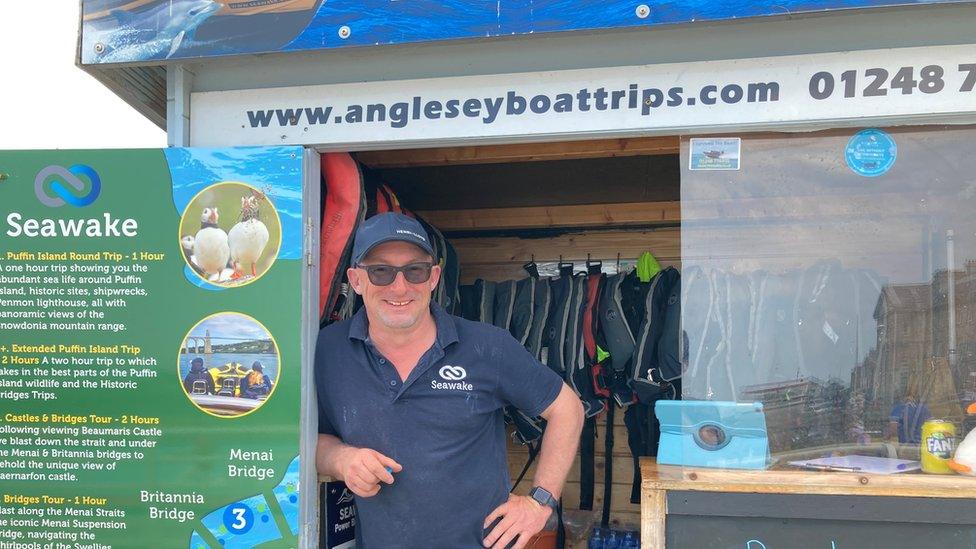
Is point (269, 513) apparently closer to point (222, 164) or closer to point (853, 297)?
point (222, 164)

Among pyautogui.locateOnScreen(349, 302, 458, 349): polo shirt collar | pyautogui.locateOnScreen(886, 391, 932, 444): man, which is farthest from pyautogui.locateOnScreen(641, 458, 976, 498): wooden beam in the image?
pyautogui.locateOnScreen(349, 302, 458, 349): polo shirt collar

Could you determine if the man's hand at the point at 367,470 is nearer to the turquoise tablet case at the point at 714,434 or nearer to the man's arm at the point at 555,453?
the man's arm at the point at 555,453

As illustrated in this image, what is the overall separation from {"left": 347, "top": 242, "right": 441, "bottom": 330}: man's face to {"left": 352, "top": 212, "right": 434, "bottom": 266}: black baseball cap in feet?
0.14

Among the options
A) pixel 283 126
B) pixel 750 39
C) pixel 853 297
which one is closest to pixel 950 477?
pixel 853 297

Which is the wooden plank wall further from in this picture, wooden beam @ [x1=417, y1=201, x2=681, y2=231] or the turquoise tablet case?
the turquoise tablet case

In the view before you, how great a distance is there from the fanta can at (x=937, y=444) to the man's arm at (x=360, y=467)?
1539 mm

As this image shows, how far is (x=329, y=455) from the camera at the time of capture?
104 inches

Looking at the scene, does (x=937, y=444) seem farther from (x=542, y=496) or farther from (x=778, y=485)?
(x=542, y=496)

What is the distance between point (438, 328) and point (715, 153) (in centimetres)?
104

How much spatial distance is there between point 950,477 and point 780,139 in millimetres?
1066

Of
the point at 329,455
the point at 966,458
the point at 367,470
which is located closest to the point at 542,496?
the point at 367,470

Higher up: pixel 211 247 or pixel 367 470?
pixel 211 247

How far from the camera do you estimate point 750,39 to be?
2.41 m

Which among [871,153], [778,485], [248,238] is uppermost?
[871,153]
